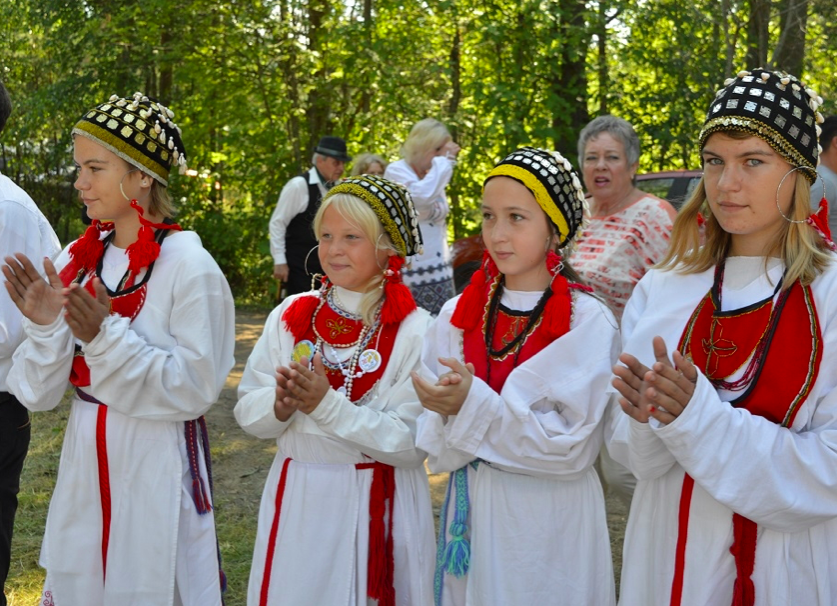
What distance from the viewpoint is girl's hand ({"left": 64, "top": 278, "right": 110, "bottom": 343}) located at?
2.83 meters

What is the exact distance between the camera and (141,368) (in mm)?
2982

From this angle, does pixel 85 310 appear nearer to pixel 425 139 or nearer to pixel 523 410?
pixel 523 410

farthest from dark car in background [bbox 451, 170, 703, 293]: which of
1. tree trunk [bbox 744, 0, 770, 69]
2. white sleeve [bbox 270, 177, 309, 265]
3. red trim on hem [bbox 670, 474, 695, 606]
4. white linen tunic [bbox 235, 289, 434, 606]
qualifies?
red trim on hem [bbox 670, 474, 695, 606]

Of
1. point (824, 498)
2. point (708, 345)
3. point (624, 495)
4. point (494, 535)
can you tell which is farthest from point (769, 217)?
point (624, 495)

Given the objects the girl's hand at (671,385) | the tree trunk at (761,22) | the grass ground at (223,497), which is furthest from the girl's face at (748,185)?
the tree trunk at (761,22)

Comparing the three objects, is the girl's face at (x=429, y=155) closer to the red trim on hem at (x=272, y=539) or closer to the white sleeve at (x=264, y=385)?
the white sleeve at (x=264, y=385)

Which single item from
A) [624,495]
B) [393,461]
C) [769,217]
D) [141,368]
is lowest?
[624,495]

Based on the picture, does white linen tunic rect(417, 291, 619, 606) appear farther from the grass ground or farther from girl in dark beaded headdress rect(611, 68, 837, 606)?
the grass ground

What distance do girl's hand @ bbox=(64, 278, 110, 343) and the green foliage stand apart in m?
6.95

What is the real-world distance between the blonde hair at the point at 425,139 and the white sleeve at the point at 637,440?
14.3 feet

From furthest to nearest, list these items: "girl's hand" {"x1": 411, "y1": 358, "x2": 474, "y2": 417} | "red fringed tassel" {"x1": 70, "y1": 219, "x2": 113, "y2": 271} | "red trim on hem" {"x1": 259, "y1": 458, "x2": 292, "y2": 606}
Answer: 1. "red fringed tassel" {"x1": 70, "y1": 219, "x2": 113, "y2": 271}
2. "red trim on hem" {"x1": 259, "y1": 458, "x2": 292, "y2": 606}
3. "girl's hand" {"x1": 411, "y1": 358, "x2": 474, "y2": 417}

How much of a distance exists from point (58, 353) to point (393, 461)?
1154 mm

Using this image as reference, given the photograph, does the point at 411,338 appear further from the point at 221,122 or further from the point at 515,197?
the point at 221,122

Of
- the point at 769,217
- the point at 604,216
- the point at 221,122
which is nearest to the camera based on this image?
the point at 769,217
